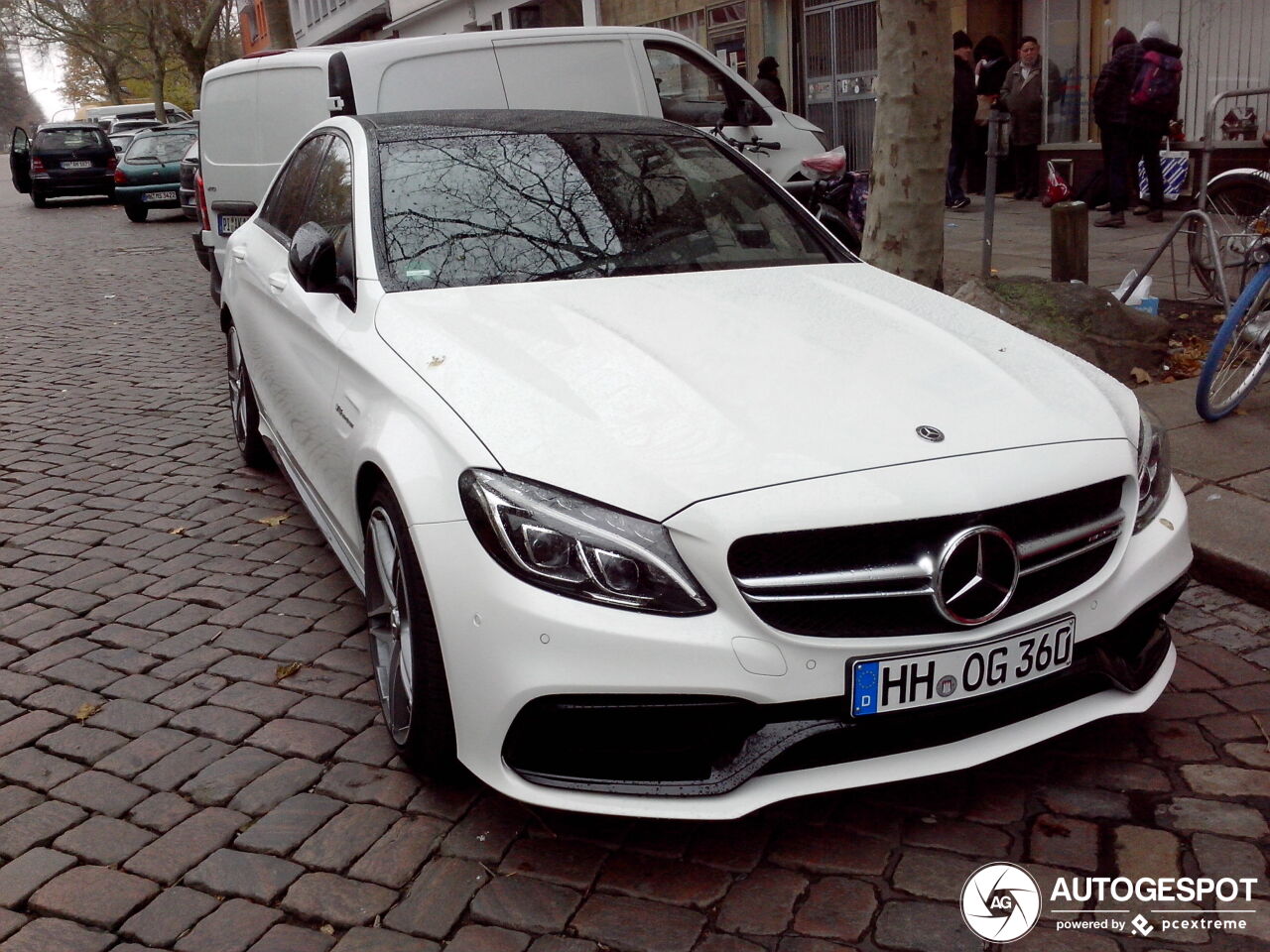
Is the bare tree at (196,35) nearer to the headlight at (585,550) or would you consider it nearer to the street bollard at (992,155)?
the street bollard at (992,155)

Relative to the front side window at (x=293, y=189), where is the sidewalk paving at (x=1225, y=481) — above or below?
below

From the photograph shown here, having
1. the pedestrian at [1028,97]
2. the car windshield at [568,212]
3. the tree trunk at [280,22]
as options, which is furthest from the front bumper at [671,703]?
the tree trunk at [280,22]

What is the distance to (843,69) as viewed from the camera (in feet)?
61.7

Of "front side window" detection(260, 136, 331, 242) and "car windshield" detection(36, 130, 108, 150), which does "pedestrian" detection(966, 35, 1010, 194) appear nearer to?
"front side window" detection(260, 136, 331, 242)

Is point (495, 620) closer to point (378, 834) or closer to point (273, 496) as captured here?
point (378, 834)

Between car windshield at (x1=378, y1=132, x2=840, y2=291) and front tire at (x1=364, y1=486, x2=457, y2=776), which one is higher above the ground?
car windshield at (x1=378, y1=132, x2=840, y2=291)

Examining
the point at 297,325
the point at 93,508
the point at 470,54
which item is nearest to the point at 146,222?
the point at 470,54

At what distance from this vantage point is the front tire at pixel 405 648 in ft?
9.63

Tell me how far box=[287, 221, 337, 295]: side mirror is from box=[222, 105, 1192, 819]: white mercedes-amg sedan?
161 mm

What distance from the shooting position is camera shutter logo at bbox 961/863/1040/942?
2.63 m

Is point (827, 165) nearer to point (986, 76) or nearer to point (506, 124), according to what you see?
point (506, 124)

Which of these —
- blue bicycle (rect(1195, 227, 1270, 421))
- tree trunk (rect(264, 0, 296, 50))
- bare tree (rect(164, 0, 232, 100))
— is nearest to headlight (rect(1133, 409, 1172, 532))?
blue bicycle (rect(1195, 227, 1270, 421))

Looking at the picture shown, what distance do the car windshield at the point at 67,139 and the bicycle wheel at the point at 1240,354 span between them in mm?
27164

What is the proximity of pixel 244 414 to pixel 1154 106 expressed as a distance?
9.12 metres
